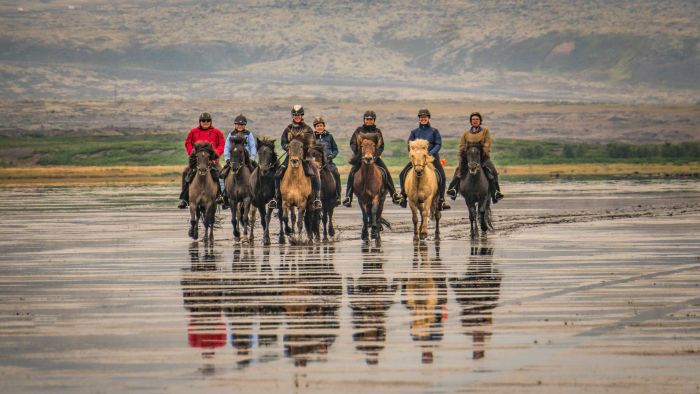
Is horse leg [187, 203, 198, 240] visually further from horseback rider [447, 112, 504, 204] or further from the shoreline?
the shoreline

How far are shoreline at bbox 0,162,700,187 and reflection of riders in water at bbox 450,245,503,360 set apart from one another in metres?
45.2

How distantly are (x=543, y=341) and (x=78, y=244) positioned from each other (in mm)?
14174

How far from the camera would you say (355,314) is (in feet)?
46.9

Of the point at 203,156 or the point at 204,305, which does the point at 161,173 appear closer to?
the point at 203,156

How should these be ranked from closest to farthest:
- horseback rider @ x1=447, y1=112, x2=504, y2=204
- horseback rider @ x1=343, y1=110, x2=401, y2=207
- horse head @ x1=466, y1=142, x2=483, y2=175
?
horseback rider @ x1=343, y1=110, x2=401, y2=207 → horse head @ x1=466, y1=142, x2=483, y2=175 → horseback rider @ x1=447, y1=112, x2=504, y2=204

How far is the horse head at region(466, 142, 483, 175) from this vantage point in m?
26.3

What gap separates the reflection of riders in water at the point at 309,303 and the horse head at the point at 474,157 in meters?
4.88

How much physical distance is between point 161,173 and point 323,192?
52745 mm

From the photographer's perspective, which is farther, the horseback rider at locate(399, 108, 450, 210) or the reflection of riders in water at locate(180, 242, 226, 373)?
the horseback rider at locate(399, 108, 450, 210)

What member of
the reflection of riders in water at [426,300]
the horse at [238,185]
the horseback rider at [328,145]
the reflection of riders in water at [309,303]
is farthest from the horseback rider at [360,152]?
the reflection of riders in water at [426,300]

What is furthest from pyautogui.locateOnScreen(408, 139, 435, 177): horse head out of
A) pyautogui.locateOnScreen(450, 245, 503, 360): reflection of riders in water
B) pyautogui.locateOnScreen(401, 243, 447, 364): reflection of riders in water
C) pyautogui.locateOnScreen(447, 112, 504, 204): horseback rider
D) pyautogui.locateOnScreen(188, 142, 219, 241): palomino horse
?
pyautogui.locateOnScreen(401, 243, 447, 364): reflection of riders in water

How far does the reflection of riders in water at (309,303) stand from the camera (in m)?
12.2

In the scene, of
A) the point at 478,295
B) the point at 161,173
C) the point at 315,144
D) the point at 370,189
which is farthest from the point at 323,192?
the point at 161,173

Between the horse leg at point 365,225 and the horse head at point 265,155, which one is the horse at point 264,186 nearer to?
the horse head at point 265,155
